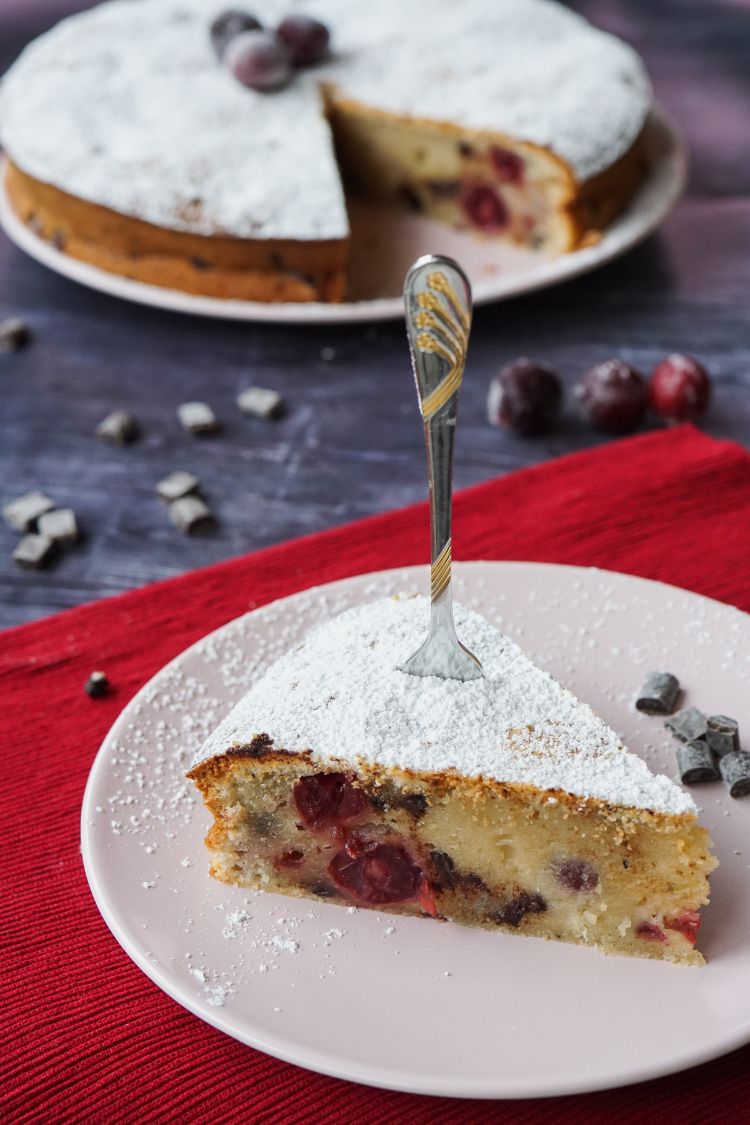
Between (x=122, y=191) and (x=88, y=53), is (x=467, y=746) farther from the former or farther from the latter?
(x=88, y=53)

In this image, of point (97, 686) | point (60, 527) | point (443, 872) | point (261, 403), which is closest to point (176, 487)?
point (60, 527)

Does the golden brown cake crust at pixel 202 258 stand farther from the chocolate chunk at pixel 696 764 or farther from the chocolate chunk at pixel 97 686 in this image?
the chocolate chunk at pixel 696 764

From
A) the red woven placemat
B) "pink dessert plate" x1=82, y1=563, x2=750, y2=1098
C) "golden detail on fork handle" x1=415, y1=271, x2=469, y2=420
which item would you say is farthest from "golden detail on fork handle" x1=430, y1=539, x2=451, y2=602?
the red woven placemat

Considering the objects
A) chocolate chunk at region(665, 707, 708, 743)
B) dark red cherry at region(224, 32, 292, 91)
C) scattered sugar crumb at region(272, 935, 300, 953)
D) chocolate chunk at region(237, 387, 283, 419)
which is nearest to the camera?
scattered sugar crumb at region(272, 935, 300, 953)

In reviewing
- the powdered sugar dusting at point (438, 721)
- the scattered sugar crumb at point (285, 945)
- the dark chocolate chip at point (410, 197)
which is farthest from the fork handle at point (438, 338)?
the dark chocolate chip at point (410, 197)

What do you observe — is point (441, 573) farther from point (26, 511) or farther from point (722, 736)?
point (26, 511)

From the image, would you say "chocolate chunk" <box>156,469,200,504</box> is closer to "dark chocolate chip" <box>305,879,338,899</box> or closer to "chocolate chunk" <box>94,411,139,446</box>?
"chocolate chunk" <box>94,411,139,446</box>

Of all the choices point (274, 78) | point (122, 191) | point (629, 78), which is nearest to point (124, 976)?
point (122, 191)
